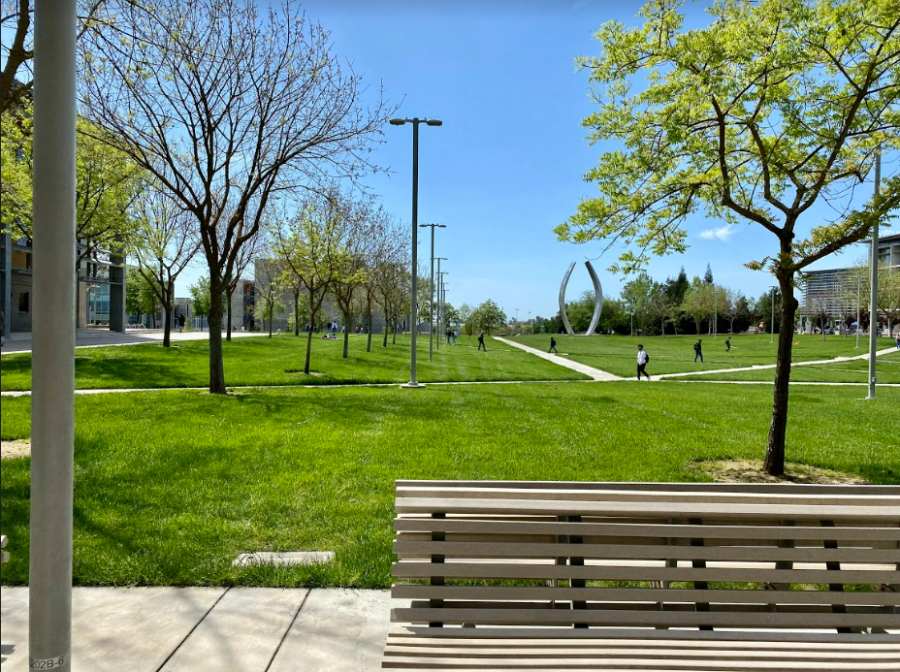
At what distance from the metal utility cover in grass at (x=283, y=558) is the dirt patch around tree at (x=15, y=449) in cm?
498

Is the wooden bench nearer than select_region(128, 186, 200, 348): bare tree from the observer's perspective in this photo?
Yes

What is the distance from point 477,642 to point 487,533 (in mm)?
465

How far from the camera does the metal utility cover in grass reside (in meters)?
4.30

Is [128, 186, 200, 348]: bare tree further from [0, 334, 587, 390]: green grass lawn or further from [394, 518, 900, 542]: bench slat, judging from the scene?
[394, 518, 900, 542]: bench slat

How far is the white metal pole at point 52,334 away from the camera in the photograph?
6.84ft

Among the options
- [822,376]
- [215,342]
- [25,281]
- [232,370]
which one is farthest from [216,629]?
[25,281]

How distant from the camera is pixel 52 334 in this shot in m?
2.10

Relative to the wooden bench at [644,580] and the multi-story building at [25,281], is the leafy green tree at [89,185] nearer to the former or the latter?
the multi-story building at [25,281]

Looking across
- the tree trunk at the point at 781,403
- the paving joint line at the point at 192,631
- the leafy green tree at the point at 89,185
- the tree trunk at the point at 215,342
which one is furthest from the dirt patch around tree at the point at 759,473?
the tree trunk at the point at 215,342

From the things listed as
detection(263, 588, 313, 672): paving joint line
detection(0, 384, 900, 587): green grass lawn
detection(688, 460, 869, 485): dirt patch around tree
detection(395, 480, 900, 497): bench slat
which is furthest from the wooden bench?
detection(688, 460, 869, 485): dirt patch around tree

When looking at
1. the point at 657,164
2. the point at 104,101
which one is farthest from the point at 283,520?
the point at 104,101

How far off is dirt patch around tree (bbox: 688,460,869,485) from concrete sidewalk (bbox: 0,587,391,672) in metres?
5.02

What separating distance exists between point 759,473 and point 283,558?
19.5 feet

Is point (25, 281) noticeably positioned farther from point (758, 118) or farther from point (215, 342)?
point (758, 118)
